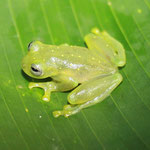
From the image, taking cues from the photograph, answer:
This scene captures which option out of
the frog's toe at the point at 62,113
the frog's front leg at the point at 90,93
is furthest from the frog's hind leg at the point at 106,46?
the frog's toe at the point at 62,113

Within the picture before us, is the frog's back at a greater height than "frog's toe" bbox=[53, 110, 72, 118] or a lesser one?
greater

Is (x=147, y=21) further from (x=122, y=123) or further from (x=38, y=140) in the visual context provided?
(x=38, y=140)

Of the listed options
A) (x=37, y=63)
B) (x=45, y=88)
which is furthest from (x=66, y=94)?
(x=37, y=63)

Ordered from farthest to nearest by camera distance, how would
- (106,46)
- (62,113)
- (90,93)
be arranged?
(106,46), (90,93), (62,113)

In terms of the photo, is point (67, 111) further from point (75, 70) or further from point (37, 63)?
point (37, 63)

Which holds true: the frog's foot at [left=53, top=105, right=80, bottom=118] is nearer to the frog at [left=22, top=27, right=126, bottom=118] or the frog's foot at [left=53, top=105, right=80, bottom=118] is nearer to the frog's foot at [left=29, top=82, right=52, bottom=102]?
the frog at [left=22, top=27, right=126, bottom=118]

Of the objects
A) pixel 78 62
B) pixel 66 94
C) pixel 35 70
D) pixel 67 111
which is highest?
pixel 35 70

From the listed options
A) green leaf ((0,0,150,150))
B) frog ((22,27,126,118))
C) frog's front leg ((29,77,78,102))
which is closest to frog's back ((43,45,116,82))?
frog ((22,27,126,118))

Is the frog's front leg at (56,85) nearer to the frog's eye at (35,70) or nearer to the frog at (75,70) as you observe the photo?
the frog at (75,70)
